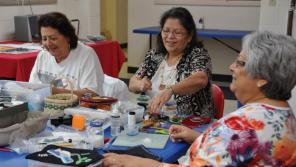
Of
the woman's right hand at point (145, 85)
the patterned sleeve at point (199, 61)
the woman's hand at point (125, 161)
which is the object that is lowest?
the woman's hand at point (125, 161)

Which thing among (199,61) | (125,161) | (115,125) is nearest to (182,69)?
(199,61)

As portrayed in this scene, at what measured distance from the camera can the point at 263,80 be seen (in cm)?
138

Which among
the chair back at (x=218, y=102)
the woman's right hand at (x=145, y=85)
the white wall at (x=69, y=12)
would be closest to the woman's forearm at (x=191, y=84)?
the chair back at (x=218, y=102)

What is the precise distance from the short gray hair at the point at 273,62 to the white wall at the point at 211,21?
4655 millimetres

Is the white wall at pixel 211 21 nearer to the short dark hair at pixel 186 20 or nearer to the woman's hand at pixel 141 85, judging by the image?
the short dark hair at pixel 186 20

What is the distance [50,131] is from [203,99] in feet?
3.34

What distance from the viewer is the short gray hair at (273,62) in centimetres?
135

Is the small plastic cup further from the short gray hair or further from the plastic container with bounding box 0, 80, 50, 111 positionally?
the short gray hair

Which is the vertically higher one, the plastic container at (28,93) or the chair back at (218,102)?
the plastic container at (28,93)

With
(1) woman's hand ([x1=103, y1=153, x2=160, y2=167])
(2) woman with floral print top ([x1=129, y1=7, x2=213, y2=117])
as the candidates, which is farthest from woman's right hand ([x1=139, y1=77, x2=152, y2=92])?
(1) woman's hand ([x1=103, y1=153, x2=160, y2=167])

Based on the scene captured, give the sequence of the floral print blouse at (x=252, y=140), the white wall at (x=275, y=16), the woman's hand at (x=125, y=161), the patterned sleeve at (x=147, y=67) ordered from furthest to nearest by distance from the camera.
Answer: the white wall at (x=275, y=16), the patterned sleeve at (x=147, y=67), the woman's hand at (x=125, y=161), the floral print blouse at (x=252, y=140)

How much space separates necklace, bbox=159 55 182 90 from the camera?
2.58 metres

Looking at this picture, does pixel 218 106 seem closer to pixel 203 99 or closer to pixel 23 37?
pixel 203 99

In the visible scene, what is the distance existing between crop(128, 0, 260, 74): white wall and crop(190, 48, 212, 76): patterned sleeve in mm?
3551
